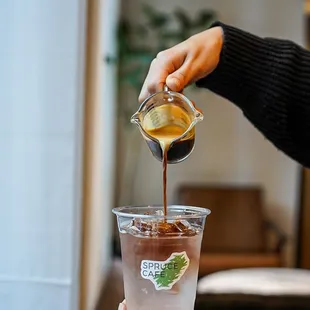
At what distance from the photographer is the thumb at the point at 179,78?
2.03 ft

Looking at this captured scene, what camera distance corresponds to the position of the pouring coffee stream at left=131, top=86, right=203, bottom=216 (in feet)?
1.98

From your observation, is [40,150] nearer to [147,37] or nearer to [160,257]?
[160,257]

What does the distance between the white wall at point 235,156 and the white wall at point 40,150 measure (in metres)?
2.57

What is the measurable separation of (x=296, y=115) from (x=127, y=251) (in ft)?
1.55

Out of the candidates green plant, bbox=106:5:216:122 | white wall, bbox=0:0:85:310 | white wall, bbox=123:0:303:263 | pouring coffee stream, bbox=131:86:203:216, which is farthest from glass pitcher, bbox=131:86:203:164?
white wall, bbox=123:0:303:263

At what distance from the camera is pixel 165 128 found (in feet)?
2.03

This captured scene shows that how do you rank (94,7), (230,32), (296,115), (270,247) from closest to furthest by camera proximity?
1. (230,32)
2. (296,115)
3. (94,7)
4. (270,247)

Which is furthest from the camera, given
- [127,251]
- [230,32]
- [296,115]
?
[296,115]

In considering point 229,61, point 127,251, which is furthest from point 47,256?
point 229,61

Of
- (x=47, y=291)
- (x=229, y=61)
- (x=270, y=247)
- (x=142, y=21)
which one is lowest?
(x=270, y=247)

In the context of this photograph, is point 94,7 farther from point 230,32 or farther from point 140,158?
point 140,158

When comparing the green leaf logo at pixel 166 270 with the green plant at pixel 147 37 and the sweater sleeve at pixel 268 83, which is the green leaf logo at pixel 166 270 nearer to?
the sweater sleeve at pixel 268 83

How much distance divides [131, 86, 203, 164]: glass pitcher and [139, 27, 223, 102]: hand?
19 millimetres

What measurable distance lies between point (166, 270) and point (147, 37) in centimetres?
299
